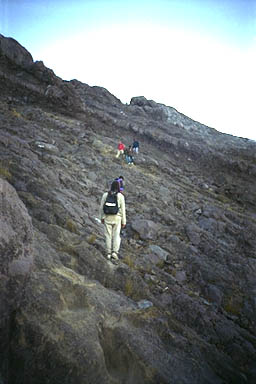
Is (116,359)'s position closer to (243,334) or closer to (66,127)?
(243,334)

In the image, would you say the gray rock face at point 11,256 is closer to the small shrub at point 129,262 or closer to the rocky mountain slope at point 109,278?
the rocky mountain slope at point 109,278

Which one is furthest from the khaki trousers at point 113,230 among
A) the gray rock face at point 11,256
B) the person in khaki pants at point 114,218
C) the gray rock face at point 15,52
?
the gray rock face at point 15,52

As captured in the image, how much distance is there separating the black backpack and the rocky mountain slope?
45.2 inches

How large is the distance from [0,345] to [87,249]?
3.16m

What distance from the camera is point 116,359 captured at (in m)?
3.14

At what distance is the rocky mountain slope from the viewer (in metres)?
2.82

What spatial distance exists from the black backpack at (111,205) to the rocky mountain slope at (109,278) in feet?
3.76

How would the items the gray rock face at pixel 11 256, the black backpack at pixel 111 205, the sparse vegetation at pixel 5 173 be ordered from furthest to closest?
the sparse vegetation at pixel 5 173, the black backpack at pixel 111 205, the gray rock face at pixel 11 256

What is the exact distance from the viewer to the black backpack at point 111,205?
5484 mm

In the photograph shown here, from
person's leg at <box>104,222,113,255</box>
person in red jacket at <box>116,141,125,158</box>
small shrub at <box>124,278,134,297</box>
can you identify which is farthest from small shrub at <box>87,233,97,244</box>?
person in red jacket at <box>116,141,125,158</box>

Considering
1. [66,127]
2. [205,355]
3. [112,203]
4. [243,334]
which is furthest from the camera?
[66,127]

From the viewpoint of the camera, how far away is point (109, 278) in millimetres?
5227

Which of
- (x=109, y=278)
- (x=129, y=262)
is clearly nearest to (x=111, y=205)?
(x=109, y=278)

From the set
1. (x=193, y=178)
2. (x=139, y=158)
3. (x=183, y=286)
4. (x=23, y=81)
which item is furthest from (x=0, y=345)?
(x=23, y=81)
